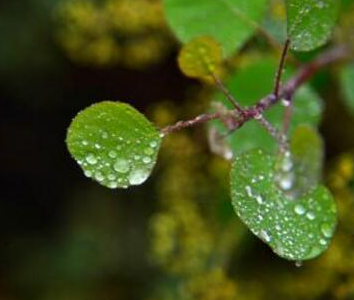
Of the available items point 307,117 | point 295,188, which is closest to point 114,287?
point 307,117

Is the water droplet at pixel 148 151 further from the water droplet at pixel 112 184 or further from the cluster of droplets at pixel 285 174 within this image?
the cluster of droplets at pixel 285 174

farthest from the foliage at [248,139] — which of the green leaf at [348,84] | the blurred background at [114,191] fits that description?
the blurred background at [114,191]

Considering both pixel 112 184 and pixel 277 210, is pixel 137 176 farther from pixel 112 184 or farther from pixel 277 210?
pixel 277 210

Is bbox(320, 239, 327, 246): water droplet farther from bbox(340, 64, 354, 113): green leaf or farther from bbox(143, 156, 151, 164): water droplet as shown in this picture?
bbox(340, 64, 354, 113): green leaf

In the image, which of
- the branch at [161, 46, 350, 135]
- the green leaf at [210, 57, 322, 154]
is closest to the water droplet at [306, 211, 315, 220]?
the branch at [161, 46, 350, 135]

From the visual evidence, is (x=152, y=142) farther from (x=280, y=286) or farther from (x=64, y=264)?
(x=64, y=264)

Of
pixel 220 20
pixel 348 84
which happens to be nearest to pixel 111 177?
pixel 220 20
